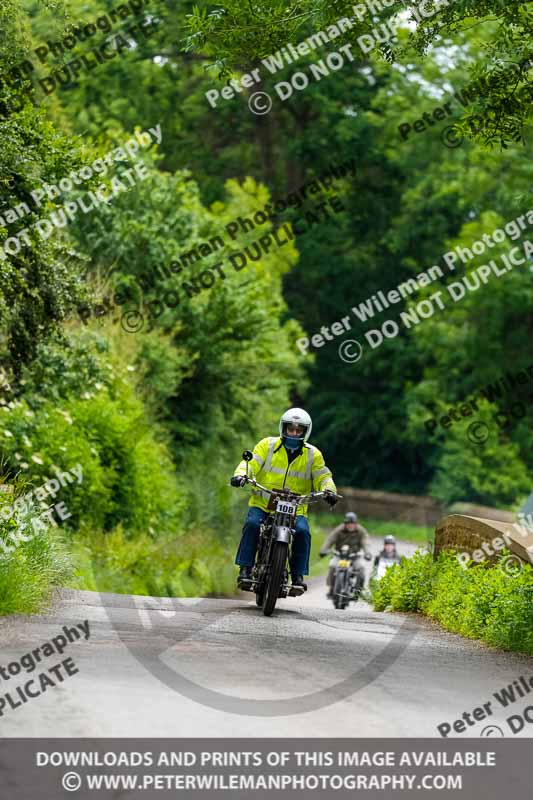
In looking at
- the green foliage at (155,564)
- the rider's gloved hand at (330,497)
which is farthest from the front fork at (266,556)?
the green foliage at (155,564)

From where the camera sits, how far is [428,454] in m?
58.8

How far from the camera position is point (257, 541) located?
43.5ft

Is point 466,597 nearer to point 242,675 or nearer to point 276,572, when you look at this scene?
point 276,572

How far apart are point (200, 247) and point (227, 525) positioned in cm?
651

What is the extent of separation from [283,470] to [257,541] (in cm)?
73

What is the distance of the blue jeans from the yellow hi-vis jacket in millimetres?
129

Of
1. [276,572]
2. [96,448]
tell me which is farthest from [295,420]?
[96,448]

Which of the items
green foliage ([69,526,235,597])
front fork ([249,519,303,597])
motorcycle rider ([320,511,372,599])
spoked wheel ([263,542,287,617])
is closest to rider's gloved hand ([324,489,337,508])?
front fork ([249,519,303,597])

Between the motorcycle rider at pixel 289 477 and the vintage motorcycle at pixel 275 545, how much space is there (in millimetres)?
92

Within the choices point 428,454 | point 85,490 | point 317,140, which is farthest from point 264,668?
point 428,454

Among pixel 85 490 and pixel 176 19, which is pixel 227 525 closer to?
pixel 85 490

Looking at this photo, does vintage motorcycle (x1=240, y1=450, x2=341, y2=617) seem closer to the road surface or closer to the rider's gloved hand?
the rider's gloved hand

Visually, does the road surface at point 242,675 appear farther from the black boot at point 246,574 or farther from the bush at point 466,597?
the black boot at point 246,574

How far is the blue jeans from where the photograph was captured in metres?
13.2
